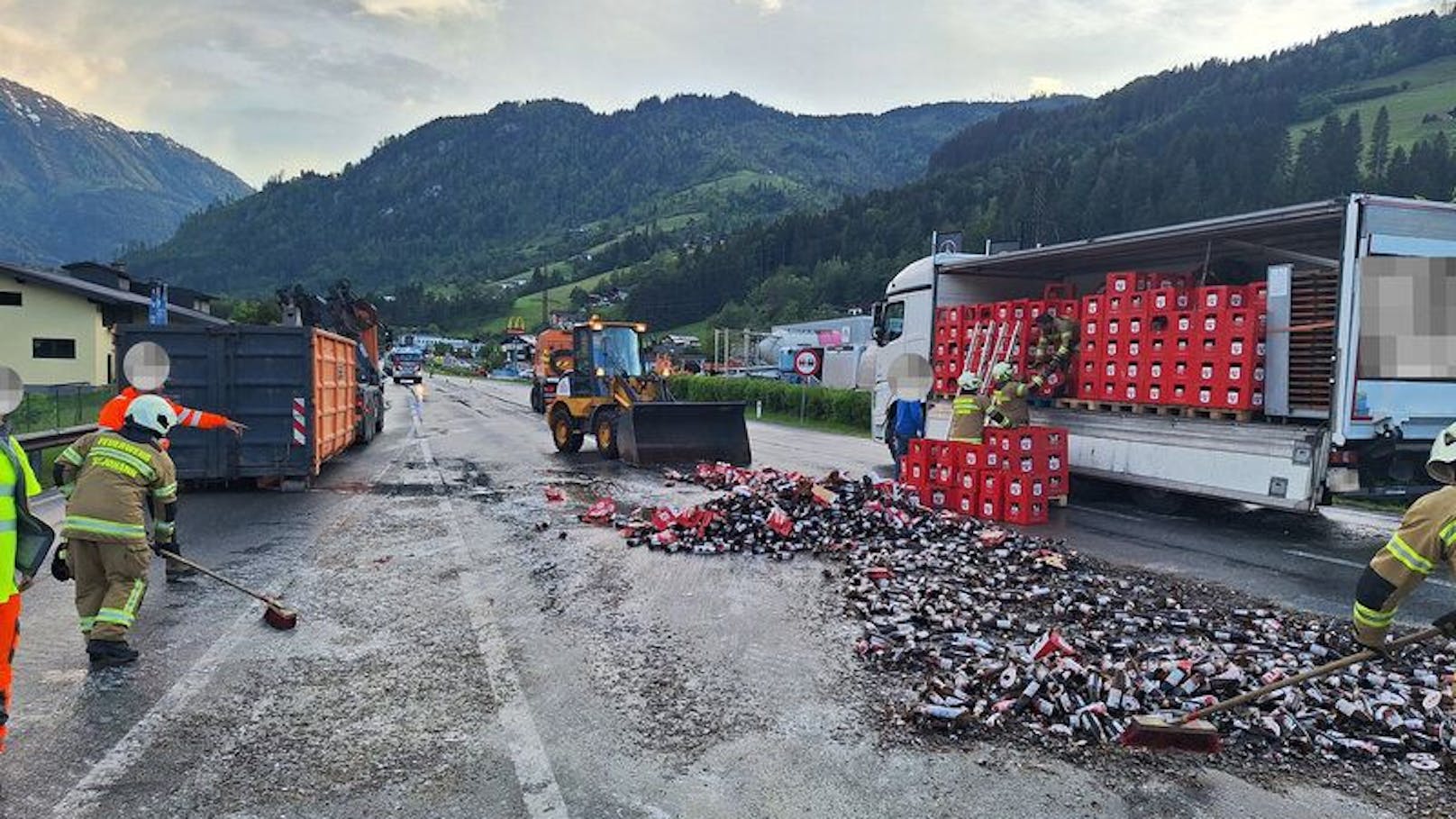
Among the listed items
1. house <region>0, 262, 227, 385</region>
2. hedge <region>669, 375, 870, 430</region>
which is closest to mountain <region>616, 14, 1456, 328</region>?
hedge <region>669, 375, 870, 430</region>

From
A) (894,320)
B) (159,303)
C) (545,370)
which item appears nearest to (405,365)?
(545,370)

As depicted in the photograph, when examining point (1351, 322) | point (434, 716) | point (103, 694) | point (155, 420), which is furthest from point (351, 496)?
point (1351, 322)

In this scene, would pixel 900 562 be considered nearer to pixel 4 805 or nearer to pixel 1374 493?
pixel 1374 493

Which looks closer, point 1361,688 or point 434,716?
point 434,716

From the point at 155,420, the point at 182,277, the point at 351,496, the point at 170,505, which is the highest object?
the point at 182,277

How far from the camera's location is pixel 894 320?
51.9 ft

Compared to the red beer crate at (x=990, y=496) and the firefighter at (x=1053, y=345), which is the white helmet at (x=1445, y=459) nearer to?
the red beer crate at (x=990, y=496)

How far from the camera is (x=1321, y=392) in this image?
9.02 meters

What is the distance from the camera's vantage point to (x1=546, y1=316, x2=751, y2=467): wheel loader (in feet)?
50.7

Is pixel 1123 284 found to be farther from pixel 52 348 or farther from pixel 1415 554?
pixel 52 348

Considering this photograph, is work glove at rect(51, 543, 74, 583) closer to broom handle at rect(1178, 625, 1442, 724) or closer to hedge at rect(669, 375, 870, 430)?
broom handle at rect(1178, 625, 1442, 724)

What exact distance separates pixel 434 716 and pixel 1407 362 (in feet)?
31.1

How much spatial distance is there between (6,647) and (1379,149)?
96538 millimetres

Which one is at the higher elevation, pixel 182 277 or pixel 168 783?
pixel 182 277
